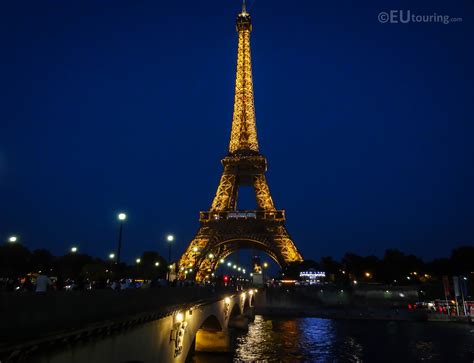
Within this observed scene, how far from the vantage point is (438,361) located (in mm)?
30828

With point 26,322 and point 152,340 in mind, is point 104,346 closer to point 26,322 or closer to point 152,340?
point 26,322

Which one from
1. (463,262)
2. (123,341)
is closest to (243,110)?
(463,262)

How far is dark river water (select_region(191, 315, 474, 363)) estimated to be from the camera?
31.9 m

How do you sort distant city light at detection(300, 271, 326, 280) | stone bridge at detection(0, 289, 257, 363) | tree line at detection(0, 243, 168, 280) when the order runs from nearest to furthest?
stone bridge at detection(0, 289, 257, 363)
tree line at detection(0, 243, 168, 280)
distant city light at detection(300, 271, 326, 280)

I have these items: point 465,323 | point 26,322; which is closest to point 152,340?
point 26,322

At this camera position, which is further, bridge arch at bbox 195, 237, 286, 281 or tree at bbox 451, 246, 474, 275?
tree at bbox 451, 246, 474, 275

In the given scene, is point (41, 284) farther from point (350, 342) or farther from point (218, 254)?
point (218, 254)

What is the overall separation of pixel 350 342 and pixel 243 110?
53.0 metres

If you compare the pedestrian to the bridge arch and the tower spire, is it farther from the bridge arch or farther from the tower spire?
the tower spire

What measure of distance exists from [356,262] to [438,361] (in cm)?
6417

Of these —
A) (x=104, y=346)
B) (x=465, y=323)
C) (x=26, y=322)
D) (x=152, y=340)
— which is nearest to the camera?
(x=26, y=322)

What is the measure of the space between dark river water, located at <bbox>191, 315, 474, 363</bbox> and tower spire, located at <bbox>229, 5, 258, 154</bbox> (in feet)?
121

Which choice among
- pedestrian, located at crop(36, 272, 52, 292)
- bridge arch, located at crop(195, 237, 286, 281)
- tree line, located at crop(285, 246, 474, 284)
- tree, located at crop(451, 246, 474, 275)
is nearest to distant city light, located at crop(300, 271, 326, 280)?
tree line, located at crop(285, 246, 474, 284)

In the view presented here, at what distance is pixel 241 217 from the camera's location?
71812 mm
